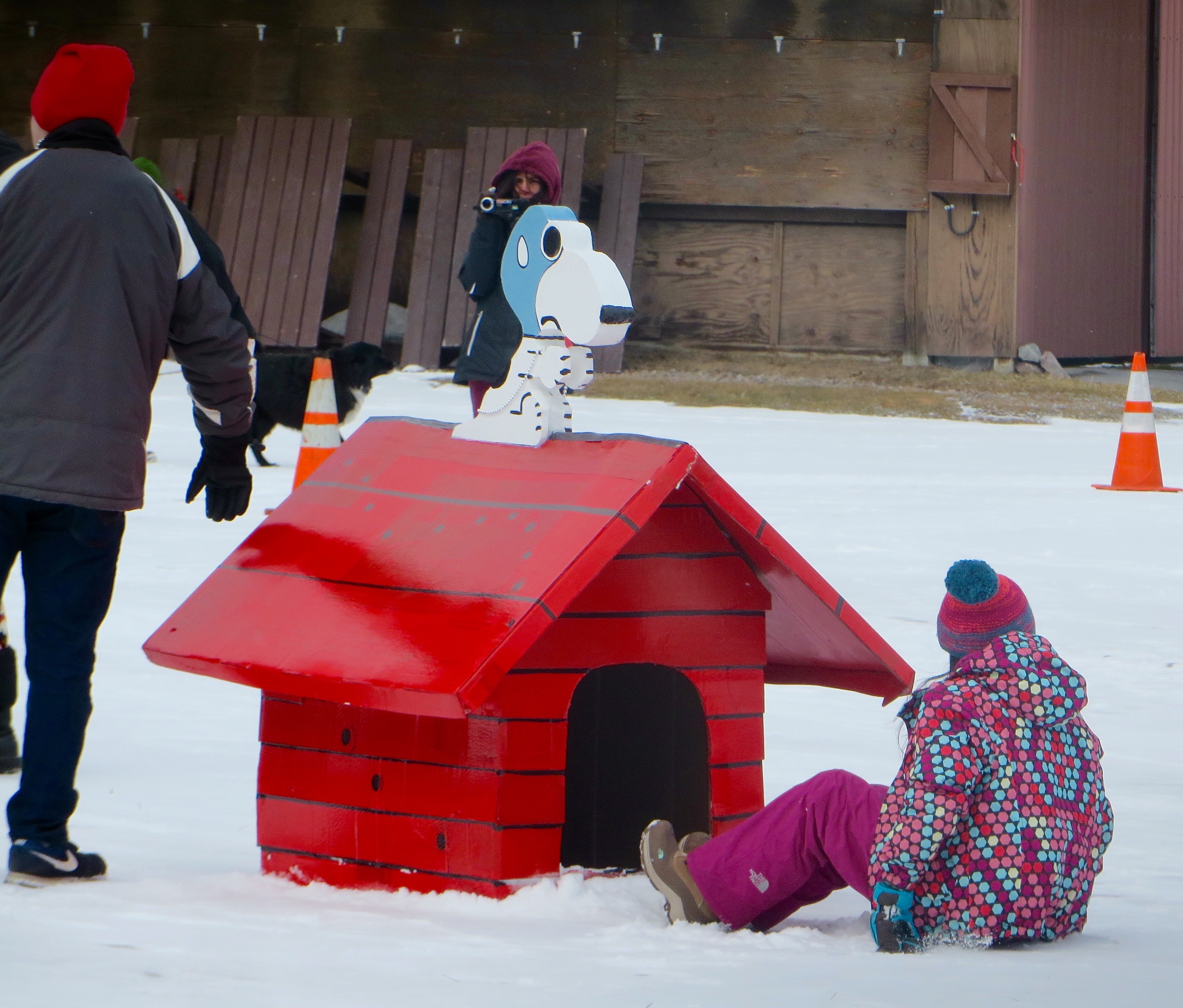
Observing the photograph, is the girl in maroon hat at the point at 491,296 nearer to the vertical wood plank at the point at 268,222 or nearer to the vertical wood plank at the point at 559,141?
the vertical wood plank at the point at 559,141

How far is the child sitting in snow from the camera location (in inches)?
92.3

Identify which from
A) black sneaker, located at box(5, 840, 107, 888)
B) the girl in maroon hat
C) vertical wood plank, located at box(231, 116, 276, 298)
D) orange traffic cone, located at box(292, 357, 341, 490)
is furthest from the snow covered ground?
vertical wood plank, located at box(231, 116, 276, 298)

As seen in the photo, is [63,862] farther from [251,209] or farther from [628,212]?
[251,209]

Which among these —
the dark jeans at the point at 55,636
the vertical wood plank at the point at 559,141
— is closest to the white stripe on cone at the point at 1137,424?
the dark jeans at the point at 55,636

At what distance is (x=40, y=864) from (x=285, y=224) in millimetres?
10092

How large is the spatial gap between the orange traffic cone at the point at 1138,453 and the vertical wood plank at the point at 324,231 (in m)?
6.70

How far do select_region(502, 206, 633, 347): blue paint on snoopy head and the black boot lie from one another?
4.36ft

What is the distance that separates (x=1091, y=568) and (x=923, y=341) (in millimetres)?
7005

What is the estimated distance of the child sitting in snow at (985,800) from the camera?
7.69 ft

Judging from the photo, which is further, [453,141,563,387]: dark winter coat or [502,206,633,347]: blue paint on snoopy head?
[453,141,563,387]: dark winter coat

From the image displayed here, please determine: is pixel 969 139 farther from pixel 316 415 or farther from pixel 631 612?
pixel 631 612

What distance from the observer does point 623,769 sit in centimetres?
303

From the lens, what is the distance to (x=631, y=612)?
8.85ft

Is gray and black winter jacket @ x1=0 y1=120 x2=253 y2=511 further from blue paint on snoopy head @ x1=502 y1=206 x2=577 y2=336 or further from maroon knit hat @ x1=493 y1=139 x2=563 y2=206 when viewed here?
maroon knit hat @ x1=493 y1=139 x2=563 y2=206
